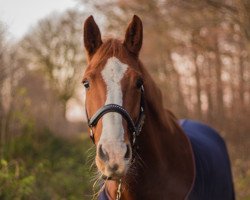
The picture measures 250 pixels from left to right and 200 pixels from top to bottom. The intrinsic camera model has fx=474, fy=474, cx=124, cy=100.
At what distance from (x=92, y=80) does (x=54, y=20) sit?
19682 mm

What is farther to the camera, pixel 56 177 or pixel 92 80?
pixel 56 177

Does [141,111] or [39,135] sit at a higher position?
[141,111]

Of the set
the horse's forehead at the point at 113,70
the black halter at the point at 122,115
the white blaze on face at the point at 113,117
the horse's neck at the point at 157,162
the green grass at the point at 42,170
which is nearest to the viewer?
the white blaze on face at the point at 113,117

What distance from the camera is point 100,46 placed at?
3.42 metres

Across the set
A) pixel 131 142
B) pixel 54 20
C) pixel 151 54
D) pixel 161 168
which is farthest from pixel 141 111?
pixel 54 20

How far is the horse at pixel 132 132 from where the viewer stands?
284 cm

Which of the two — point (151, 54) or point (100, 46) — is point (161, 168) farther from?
point (151, 54)

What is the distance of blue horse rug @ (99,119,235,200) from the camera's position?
156 inches

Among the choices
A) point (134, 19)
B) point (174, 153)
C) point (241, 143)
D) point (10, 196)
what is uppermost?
point (134, 19)

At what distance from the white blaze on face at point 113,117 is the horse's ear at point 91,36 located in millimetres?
324

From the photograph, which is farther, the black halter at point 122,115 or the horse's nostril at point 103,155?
the black halter at point 122,115

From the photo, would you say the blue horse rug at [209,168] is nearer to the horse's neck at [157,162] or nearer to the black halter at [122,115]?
the horse's neck at [157,162]

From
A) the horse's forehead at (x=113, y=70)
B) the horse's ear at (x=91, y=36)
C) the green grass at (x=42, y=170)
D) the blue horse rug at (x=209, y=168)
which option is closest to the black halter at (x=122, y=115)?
the horse's forehead at (x=113, y=70)

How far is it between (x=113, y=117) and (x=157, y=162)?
78cm
